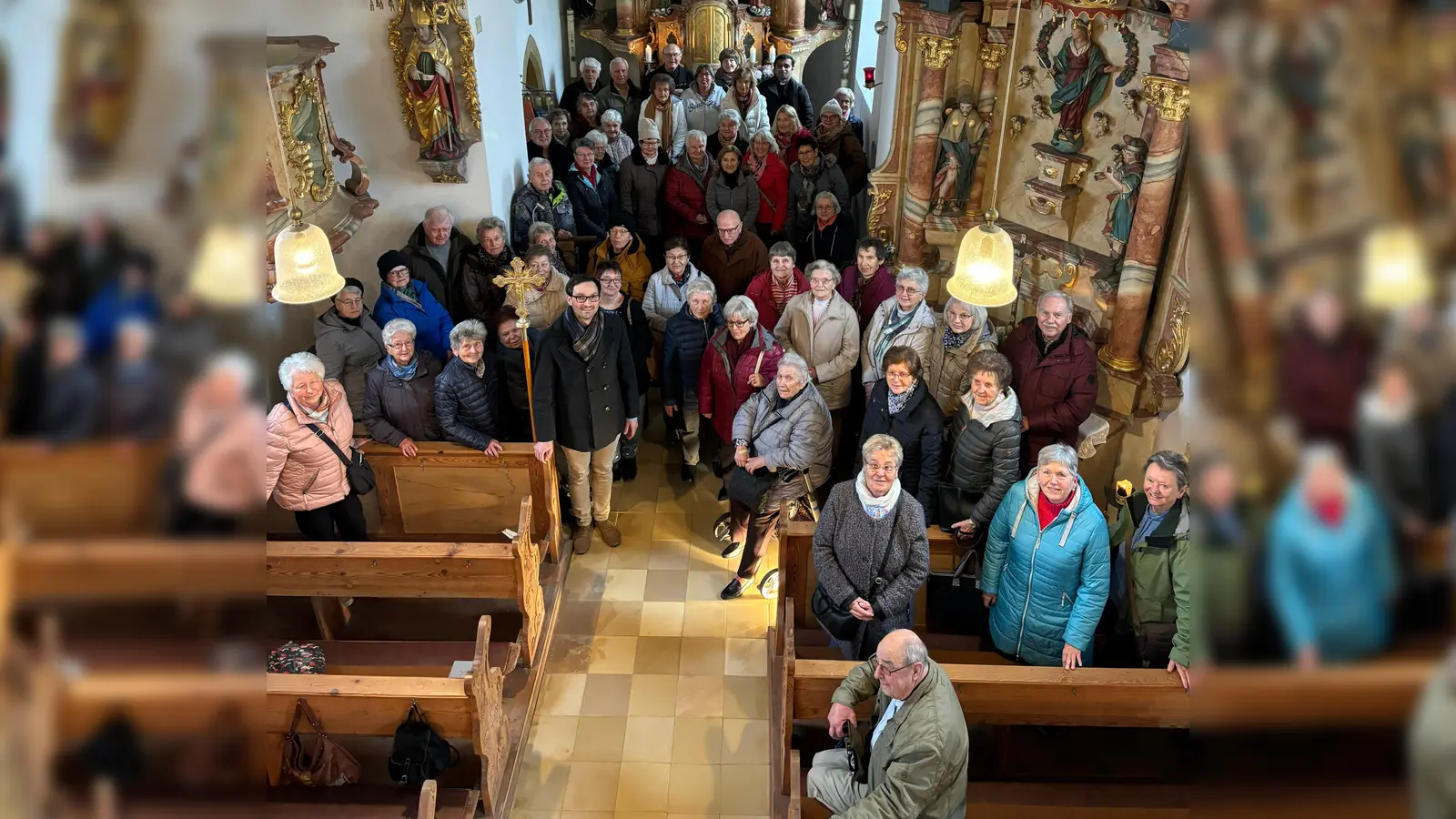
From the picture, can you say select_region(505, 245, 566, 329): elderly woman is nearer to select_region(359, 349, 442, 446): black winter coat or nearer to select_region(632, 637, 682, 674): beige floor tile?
select_region(359, 349, 442, 446): black winter coat

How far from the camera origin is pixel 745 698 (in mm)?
5262

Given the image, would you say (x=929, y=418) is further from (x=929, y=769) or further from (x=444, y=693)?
(x=444, y=693)

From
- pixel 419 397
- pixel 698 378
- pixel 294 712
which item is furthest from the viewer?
pixel 698 378

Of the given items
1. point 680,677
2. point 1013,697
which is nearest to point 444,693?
point 680,677

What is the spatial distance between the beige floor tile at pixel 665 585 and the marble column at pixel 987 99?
11.6 ft

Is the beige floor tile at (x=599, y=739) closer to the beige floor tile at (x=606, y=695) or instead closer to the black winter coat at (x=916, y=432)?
the beige floor tile at (x=606, y=695)

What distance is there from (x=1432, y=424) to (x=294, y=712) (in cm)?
418

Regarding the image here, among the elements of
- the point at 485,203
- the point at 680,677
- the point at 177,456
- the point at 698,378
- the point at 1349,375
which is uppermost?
the point at 1349,375

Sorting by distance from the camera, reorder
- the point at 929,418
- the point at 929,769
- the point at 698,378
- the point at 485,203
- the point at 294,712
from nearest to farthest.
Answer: the point at 929,769, the point at 294,712, the point at 929,418, the point at 698,378, the point at 485,203

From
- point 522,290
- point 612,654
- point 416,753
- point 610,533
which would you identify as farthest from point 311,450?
point 610,533

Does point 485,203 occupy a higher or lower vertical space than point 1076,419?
higher

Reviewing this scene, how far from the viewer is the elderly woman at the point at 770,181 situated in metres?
8.05

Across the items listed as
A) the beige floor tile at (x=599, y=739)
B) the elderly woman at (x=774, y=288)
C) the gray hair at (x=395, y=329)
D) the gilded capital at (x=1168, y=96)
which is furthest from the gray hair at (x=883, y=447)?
the gilded capital at (x=1168, y=96)

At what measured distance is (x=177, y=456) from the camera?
20.6 inches
